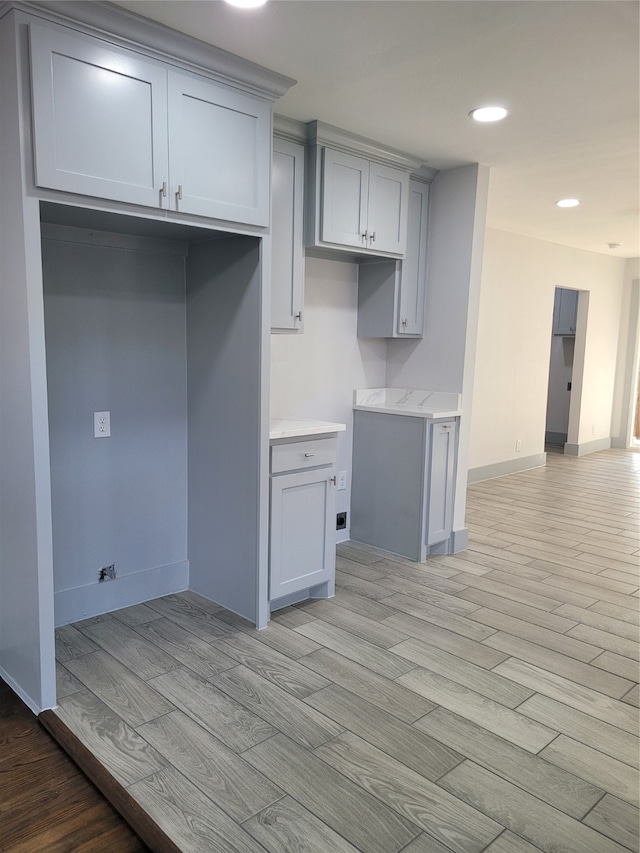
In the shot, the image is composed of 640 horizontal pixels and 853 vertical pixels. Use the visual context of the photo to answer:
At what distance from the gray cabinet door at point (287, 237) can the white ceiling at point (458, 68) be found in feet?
0.71

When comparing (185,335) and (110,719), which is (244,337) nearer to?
(185,335)

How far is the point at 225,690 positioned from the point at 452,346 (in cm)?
253

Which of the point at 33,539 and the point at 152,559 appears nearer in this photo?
the point at 33,539

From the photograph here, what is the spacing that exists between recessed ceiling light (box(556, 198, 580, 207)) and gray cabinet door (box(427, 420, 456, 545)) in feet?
6.87

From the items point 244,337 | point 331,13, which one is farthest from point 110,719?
point 331,13

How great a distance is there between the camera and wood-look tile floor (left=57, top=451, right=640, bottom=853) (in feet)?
5.95

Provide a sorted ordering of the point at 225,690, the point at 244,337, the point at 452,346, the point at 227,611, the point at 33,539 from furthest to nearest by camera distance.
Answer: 1. the point at 452,346
2. the point at 227,611
3. the point at 244,337
4. the point at 225,690
5. the point at 33,539

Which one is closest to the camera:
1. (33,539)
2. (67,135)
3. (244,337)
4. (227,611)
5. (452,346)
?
(67,135)

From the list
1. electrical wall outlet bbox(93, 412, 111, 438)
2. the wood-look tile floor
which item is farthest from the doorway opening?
electrical wall outlet bbox(93, 412, 111, 438)

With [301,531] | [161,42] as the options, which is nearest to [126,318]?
[161,42]

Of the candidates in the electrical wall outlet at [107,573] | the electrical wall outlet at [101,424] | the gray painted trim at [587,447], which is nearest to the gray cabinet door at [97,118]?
the electrical wall outlet at [101,424]

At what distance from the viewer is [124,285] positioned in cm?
298

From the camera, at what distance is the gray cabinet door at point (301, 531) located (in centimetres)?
301

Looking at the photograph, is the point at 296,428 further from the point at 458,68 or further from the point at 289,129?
the point at 458,68
